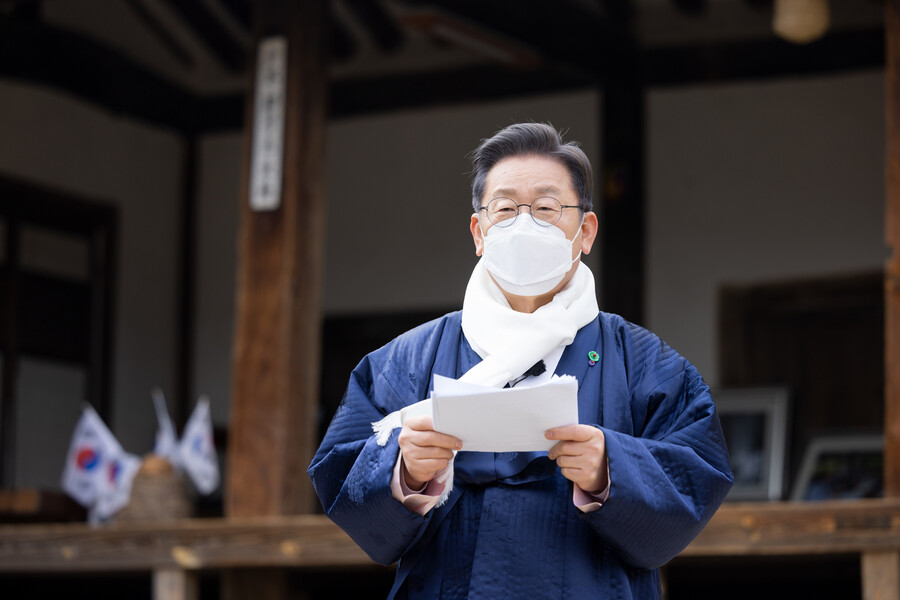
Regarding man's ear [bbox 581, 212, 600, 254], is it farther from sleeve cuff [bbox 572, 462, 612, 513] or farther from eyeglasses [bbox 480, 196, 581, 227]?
sleeve cuff [bbox 572, 462, 612, 513]

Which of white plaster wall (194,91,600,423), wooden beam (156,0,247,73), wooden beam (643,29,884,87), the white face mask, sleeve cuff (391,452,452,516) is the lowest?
sleeve cuff (391,452,452,516)

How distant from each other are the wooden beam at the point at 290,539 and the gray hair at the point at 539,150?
8.49 feet

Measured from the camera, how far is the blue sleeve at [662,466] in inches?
79.4

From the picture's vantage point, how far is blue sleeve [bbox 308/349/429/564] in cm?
208

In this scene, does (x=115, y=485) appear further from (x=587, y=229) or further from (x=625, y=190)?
(x=587, y=229)

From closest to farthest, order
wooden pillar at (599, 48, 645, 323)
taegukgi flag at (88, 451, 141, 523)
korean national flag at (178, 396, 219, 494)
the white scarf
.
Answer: the white scarf
korean national flag at (178, 396, 219, 494)
taegukgi flag at (88, 451, 141, 523)
wooden pillar at (599, 48, 645, 323)

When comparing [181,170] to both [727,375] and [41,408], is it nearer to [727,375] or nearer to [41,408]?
[41,408]

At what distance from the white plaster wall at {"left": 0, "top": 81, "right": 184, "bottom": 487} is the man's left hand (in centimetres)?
612

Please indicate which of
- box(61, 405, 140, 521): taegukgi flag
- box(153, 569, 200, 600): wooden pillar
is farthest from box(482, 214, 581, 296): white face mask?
box(61, 405, 140, 521): taegukgi flag

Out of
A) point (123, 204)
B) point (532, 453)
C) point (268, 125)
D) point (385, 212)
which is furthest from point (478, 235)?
point (123, 204)

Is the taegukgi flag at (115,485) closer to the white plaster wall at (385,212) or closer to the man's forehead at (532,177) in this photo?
the white plaster wall at (385,212)

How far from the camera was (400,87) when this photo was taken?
26.1 feet

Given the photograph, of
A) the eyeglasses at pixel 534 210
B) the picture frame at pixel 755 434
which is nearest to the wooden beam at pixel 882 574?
the picture frame at pixel 755 434

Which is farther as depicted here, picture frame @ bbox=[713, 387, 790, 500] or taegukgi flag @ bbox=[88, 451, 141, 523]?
picture frame @ bbox=[713, 387, 790, 500]
